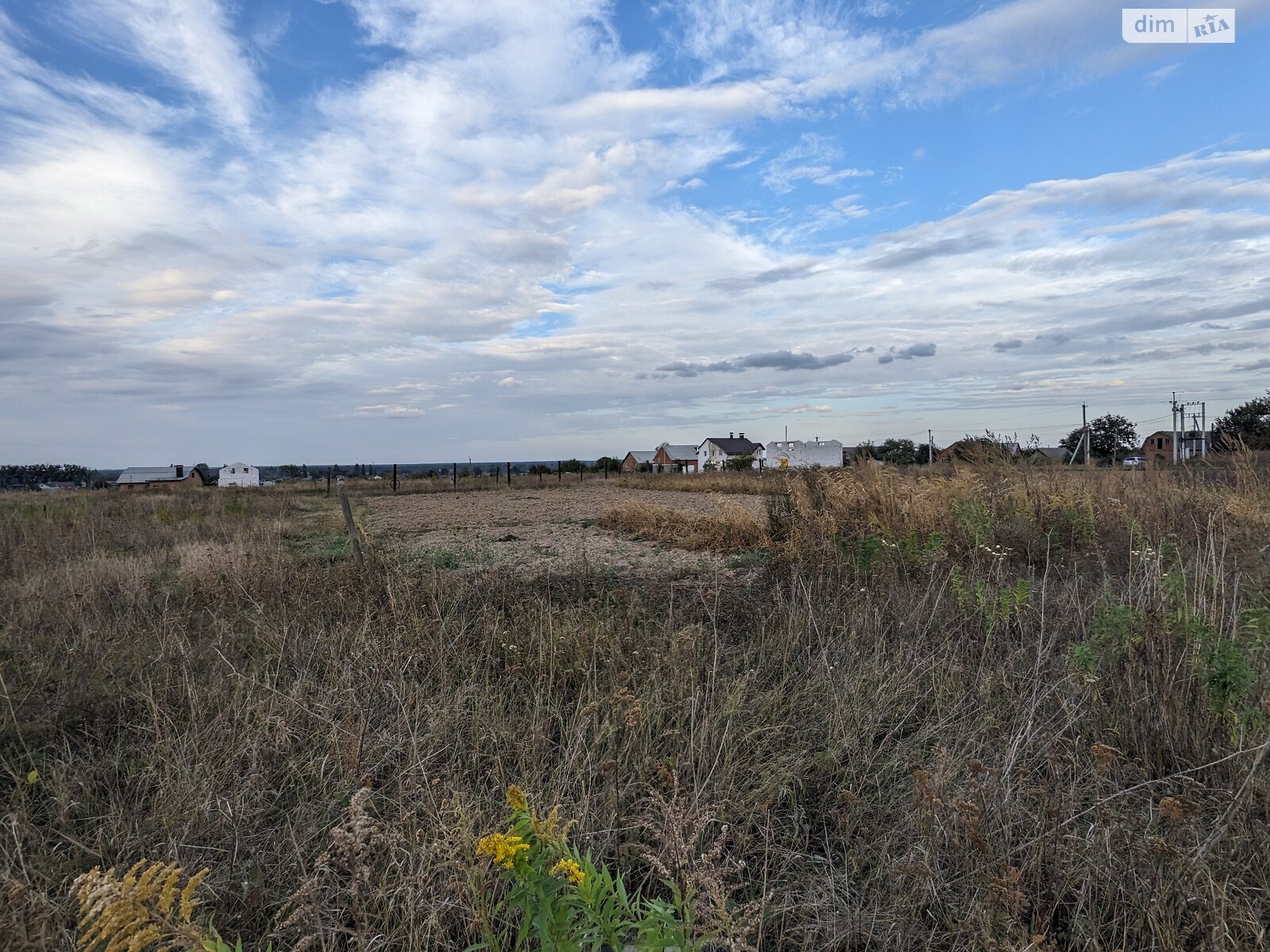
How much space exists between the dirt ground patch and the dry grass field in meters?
2.03

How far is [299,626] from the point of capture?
4531 millimetres

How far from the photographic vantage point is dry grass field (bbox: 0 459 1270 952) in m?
2.08

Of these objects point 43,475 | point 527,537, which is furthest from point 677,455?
point 527,537

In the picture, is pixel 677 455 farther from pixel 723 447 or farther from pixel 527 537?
pixel 527 537

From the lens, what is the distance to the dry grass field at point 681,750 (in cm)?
208

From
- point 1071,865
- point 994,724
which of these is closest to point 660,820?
point 1071,865

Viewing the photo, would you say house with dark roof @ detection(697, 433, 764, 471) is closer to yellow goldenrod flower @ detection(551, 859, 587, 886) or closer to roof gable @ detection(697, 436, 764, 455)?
roof gable @ detection(697, 436, 764, 455)

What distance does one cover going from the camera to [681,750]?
2.94 metres

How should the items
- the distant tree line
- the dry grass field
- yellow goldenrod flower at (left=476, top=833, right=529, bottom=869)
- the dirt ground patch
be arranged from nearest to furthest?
yellow goldenrod flower at (left=476, top=833, right=529, bottom=869) → the dry grass field → the dirt ground patch → the distant tree line

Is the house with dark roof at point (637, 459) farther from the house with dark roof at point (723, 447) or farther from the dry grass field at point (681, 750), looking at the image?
the dry grass field at point (681, 750)

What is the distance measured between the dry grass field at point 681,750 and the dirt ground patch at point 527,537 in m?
2.03

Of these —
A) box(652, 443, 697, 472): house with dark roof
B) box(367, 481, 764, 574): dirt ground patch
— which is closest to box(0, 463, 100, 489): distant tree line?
box(367, 481, 764, 574): dirt ground patch

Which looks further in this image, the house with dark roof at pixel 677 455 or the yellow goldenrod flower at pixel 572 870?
the house with dark roof at pixel 677 455

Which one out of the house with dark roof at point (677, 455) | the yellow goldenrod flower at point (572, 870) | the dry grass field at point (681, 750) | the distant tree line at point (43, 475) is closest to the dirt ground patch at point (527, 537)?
the dry grass field at point (681, 750)
